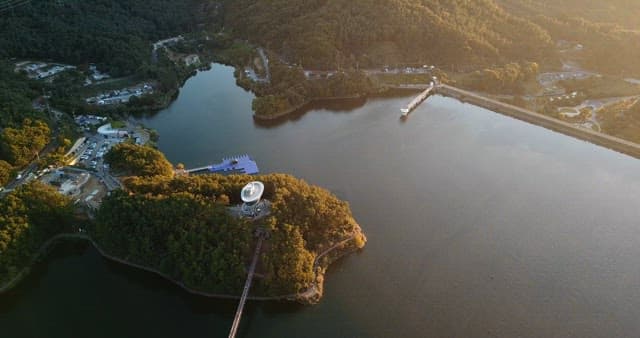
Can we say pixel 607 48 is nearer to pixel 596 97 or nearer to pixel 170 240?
pixel 596 97

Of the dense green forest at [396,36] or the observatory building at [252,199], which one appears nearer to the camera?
the observatory building at [252,199]

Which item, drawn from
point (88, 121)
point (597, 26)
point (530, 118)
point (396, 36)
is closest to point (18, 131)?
point (88, 121)

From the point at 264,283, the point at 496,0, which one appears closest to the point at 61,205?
the point at 264,283

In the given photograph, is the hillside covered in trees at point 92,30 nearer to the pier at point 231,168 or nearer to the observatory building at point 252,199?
the pier at point 231,168

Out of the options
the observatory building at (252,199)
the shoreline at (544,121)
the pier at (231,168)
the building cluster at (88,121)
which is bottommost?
the building cluster at (88,121)

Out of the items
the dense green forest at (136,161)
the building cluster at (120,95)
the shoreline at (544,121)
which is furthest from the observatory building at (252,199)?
the shoreline at (544,121)

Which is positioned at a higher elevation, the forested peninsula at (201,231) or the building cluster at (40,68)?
the forested peninsula at (201,231)
